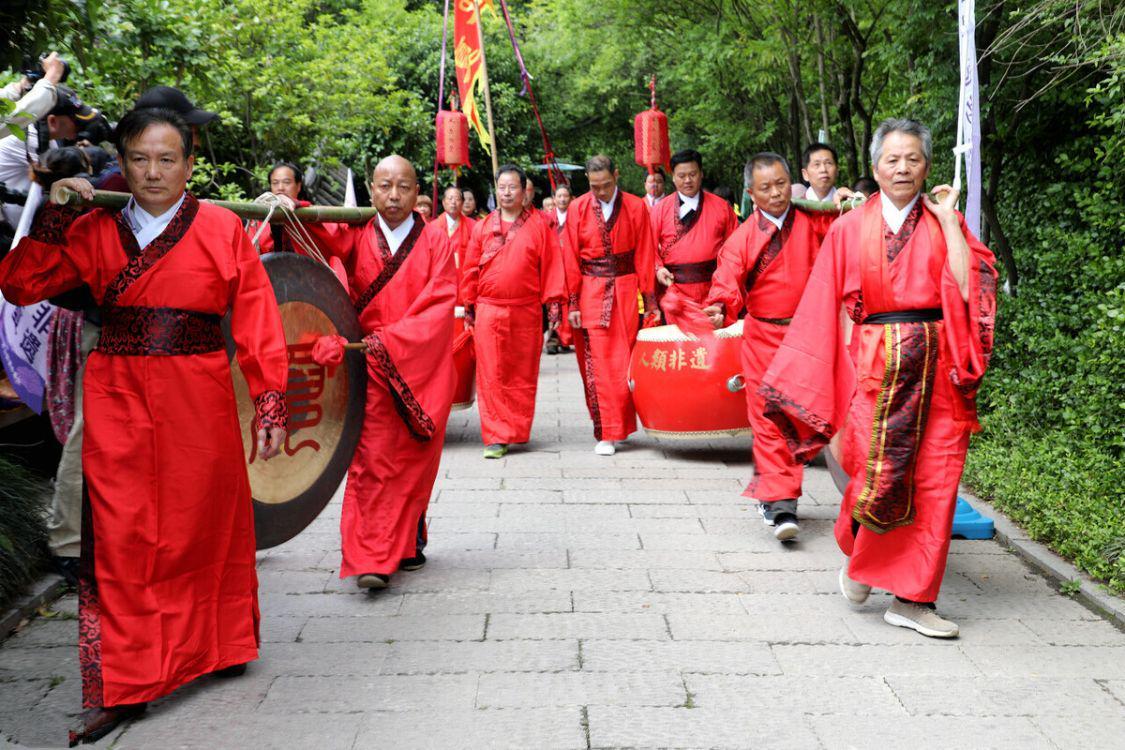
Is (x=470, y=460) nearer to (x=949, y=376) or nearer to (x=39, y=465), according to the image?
(x=39, y=465)

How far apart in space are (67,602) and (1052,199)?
19.8ft

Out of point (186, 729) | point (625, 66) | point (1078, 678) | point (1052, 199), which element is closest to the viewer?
point (186, 729)

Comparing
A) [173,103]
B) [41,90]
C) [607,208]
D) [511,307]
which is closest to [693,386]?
[511,307]

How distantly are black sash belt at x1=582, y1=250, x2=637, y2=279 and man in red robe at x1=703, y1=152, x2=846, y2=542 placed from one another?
200 centimetres

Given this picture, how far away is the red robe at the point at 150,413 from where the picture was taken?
11.3 ft

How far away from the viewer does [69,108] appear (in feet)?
15.2

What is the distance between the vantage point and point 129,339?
137 inches

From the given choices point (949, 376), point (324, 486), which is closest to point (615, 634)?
point (324, 486)

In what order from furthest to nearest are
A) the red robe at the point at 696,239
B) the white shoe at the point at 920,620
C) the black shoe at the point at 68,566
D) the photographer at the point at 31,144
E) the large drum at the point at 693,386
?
the red robe at the point at 696,239 → the large drum at the point at 693,386 → the photographer at the point at 31,144 → the white shoe at the point at 920,620 → the black shoe at the point at 68,566

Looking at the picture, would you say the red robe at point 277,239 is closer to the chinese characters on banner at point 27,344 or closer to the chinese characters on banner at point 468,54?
the chinese characters on banner at point 27,344

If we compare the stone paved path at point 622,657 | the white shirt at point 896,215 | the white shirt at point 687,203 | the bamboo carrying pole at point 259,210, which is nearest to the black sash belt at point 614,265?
the white shirt at point 687,203

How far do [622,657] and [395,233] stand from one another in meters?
2.00

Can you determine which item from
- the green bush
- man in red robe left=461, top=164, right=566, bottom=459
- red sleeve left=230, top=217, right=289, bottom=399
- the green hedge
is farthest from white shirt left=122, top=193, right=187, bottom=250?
man in red robe left=461, top=164, right=566, bottom=459

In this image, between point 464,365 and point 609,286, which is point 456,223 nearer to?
point 464,365
